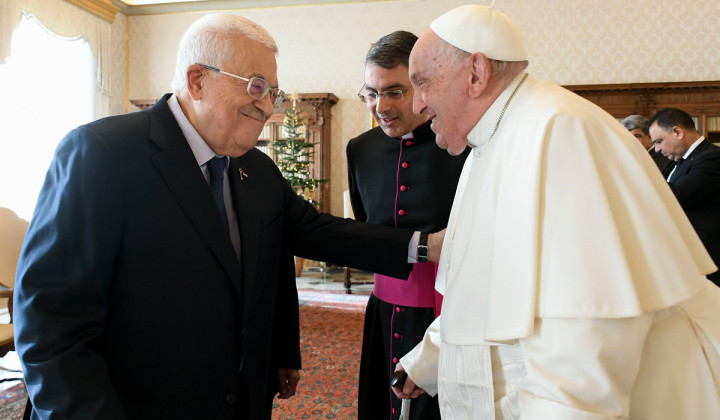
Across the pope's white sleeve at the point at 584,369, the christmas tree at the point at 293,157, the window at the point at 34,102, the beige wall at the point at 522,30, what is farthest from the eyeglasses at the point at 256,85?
the beige wall at the point at 522,30

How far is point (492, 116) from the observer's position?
1.30m

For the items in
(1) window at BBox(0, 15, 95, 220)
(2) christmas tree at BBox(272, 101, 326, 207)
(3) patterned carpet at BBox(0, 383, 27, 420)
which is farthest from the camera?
(2) christmas tree at BBox(272, 101, 326, 207)

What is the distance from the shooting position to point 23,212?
8.15m

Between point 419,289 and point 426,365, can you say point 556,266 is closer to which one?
point 426,365

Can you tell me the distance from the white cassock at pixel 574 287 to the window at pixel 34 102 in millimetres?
8499

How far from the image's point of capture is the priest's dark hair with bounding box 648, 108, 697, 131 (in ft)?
14.5

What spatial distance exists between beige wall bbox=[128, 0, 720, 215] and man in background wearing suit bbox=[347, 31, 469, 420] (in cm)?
767

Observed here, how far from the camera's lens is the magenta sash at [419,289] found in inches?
78.5

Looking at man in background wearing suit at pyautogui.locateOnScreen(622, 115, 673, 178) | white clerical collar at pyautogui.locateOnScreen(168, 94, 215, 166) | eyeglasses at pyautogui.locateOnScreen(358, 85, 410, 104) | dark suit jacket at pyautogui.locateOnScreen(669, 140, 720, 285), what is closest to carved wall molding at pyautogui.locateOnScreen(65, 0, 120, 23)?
man in background wearing suit at pyautogui.locateOnScreen(622, 115, 673, 178)

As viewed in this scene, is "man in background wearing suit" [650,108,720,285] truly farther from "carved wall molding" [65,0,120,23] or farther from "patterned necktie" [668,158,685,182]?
"carved wall molding" [65,0,120,23]

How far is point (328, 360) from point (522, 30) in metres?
7.08

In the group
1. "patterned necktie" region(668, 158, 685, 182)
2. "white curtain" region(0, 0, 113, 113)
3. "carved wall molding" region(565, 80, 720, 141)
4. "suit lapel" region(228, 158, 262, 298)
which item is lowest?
"suit lapel" region(228, 158, 262, 298)

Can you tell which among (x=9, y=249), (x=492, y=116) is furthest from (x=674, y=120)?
(x=9, y=249)

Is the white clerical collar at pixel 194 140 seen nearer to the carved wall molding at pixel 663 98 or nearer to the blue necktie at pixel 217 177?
the blue necktie at pixel 217 177
